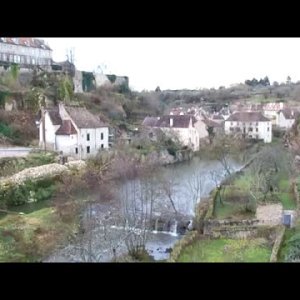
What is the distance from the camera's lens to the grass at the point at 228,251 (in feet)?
12.4

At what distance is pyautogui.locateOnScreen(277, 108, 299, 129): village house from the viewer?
458 centimetres

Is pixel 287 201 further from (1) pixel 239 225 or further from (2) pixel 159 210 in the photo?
(2) pixel 159 210

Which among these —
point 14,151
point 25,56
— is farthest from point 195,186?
point 25,56

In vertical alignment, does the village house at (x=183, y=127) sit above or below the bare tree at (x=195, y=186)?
above

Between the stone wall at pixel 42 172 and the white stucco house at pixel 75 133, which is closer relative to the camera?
the stone wall at pixel 42 172

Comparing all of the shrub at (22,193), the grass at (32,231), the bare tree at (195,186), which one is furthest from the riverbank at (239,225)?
the shrub at (22,193)

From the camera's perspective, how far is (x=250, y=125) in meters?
4.64

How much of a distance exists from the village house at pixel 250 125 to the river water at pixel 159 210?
409mm

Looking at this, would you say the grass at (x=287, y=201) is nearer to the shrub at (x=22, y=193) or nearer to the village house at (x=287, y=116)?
the village house at (x=287, y=116)

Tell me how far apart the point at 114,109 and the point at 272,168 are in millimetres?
1950

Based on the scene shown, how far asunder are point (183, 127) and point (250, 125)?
740 mm

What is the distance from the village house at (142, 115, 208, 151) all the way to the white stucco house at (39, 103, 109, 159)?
52cm
